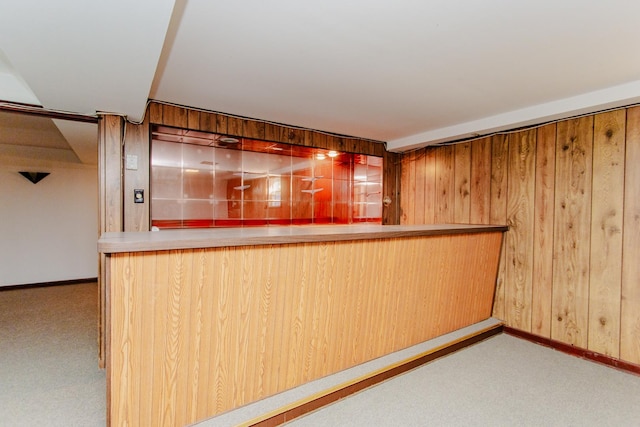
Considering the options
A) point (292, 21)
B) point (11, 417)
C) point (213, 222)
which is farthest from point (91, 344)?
point (292, 21)

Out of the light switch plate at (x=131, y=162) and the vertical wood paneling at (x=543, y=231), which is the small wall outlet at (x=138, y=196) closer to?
the light switch plate at (x=131, y=162)

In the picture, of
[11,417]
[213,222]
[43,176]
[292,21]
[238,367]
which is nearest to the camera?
[292,21]

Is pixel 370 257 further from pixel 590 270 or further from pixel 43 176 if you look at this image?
pixel 43 176

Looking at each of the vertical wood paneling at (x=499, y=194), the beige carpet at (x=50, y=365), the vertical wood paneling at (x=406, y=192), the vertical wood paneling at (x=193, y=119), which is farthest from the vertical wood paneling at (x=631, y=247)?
the beige carpet at (x=50, y=365)

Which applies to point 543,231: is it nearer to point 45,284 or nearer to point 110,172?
point 110,172

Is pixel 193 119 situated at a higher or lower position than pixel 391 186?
higher

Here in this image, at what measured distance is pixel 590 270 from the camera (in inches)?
112

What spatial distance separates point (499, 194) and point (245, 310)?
3049 mm

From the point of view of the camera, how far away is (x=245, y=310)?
1825mm

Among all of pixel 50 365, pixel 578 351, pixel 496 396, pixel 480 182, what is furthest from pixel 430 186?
pixel 50 365

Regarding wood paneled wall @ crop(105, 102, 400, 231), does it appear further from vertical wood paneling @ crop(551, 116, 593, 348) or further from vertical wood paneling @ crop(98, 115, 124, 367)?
vertical wood paneling @ crop(551, 116, 593, 348)

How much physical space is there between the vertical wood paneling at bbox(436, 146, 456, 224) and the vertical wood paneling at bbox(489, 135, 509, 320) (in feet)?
1.65

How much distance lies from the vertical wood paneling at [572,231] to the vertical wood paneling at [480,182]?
27.0 inches

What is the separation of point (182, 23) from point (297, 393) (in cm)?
225
